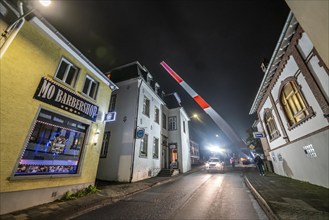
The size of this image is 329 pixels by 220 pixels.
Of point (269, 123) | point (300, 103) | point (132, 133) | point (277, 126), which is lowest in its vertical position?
point (132, 133)

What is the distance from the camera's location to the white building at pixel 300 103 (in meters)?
6.89

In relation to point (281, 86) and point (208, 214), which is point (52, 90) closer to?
point (208, 214)

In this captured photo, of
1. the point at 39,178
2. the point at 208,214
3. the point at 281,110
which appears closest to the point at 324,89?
the point at 281,110

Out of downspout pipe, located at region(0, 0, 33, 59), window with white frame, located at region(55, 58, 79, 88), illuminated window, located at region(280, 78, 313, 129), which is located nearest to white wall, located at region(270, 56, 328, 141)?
illuminated window, located at region(280, 78, 313, 129)

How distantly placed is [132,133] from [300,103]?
1179 cm

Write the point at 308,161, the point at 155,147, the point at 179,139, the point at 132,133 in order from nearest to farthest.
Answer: the point at 308,161
the point at 132,133
the point at 155,147
the point at 179,139

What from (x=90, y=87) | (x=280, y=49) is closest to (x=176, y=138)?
(x=90, y=87)

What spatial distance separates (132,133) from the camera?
12.4m

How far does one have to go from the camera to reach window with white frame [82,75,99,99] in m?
9.12

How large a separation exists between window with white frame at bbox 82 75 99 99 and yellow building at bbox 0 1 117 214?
0.13 m

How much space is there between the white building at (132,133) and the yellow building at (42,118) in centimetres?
352

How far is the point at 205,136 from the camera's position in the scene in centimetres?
4534

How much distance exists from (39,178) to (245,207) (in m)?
8.13

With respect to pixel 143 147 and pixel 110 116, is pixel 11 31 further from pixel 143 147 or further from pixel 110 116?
pixel 143 147
